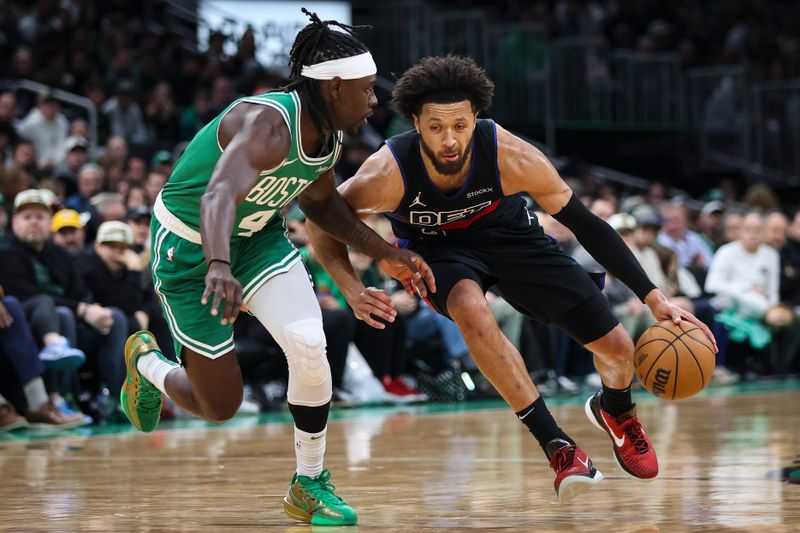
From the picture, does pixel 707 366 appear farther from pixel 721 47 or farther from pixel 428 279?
pixel 721 47

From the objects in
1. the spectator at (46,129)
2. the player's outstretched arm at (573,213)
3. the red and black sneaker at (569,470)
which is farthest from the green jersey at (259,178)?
the spectator at (46,129)

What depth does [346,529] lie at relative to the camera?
4.20 metres

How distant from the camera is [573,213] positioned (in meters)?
5.06

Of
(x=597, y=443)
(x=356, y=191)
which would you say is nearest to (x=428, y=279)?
(x=356, y=191)

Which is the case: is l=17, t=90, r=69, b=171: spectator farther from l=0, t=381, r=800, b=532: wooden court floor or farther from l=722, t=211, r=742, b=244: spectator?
l=722, t=211, r=742, b=244: spectator

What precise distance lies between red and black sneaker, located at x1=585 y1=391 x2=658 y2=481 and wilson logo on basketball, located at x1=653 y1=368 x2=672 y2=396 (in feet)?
0.74

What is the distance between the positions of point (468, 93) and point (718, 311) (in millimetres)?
7944

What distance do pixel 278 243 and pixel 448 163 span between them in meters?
0.76

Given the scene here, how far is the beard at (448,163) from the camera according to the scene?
4926 mm

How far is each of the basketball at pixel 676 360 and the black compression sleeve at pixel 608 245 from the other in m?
0.19

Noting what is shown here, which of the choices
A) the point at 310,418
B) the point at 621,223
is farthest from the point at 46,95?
the point at 310,418

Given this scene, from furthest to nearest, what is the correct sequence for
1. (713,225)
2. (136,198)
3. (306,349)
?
1. (713,225)
2. (136,198)
3. (306,349)

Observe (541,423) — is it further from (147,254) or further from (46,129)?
(46,129)

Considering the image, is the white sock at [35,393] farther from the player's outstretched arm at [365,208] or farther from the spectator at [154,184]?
the player's outstretched arm at [365,208]
